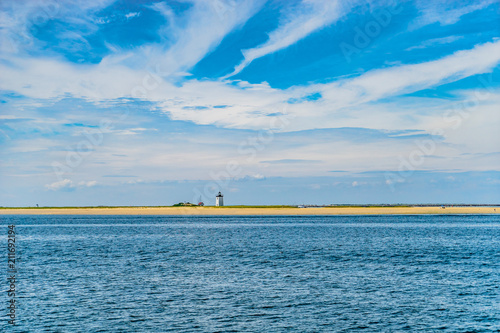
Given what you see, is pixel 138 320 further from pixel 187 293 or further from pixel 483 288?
pixel 483 288

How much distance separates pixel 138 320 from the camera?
2397cm

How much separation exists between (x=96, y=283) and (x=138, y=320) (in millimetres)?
12013

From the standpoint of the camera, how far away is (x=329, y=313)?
25.2 metres

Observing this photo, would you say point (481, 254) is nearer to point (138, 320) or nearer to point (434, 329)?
point (434, 329)

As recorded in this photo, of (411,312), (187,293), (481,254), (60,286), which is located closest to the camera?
(411,312)

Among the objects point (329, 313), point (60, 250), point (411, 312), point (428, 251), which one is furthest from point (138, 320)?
point (428, 251)

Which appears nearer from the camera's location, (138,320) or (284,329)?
(284,329)

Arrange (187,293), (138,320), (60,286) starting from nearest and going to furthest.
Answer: (138,320) → (187,293) → (60,286)

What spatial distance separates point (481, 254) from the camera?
5312cm

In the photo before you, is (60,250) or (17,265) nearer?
(17,265)

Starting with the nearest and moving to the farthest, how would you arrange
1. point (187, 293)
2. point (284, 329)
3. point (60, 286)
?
point (284, 329) → point (187, 293) → point (60, 286)

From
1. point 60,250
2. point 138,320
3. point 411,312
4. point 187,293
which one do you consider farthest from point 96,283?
point 60,250

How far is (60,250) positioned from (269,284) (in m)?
39.1

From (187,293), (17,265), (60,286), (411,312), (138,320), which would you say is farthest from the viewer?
(17,265)
